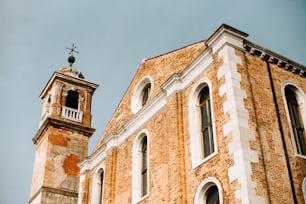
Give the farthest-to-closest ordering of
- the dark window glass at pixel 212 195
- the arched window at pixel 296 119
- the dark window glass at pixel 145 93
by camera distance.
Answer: the dark window glass at pixel 145 93
the arched window at pixel 296 119
the dark window glass at pixel 212 195

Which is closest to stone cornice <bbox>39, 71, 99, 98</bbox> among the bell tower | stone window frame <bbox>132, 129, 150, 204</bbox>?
the bell tower

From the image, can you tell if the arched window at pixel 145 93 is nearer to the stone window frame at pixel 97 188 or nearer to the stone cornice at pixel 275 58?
the stone window frame at pixel 97 188

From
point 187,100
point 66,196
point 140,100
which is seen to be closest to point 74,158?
point 66,196

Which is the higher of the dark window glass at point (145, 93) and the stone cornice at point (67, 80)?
the stone cornice at point (67, 80)

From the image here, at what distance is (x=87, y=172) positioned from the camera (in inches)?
780

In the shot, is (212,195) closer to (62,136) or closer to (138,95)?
(138,95)

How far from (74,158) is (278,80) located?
13.5m

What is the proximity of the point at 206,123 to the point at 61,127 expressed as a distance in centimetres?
1276

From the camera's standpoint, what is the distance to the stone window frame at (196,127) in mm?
12789

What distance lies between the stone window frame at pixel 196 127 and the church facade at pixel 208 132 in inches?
1.2

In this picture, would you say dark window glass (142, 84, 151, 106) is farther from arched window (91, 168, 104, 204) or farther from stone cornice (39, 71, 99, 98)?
stone cornice (39, 71, 99, 98)

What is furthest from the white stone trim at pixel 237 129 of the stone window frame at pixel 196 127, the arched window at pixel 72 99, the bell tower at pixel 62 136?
the arched window at pixel 72 99

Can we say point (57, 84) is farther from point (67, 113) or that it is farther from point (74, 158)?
point (74, 158)

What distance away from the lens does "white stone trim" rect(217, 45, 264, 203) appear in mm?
10586
